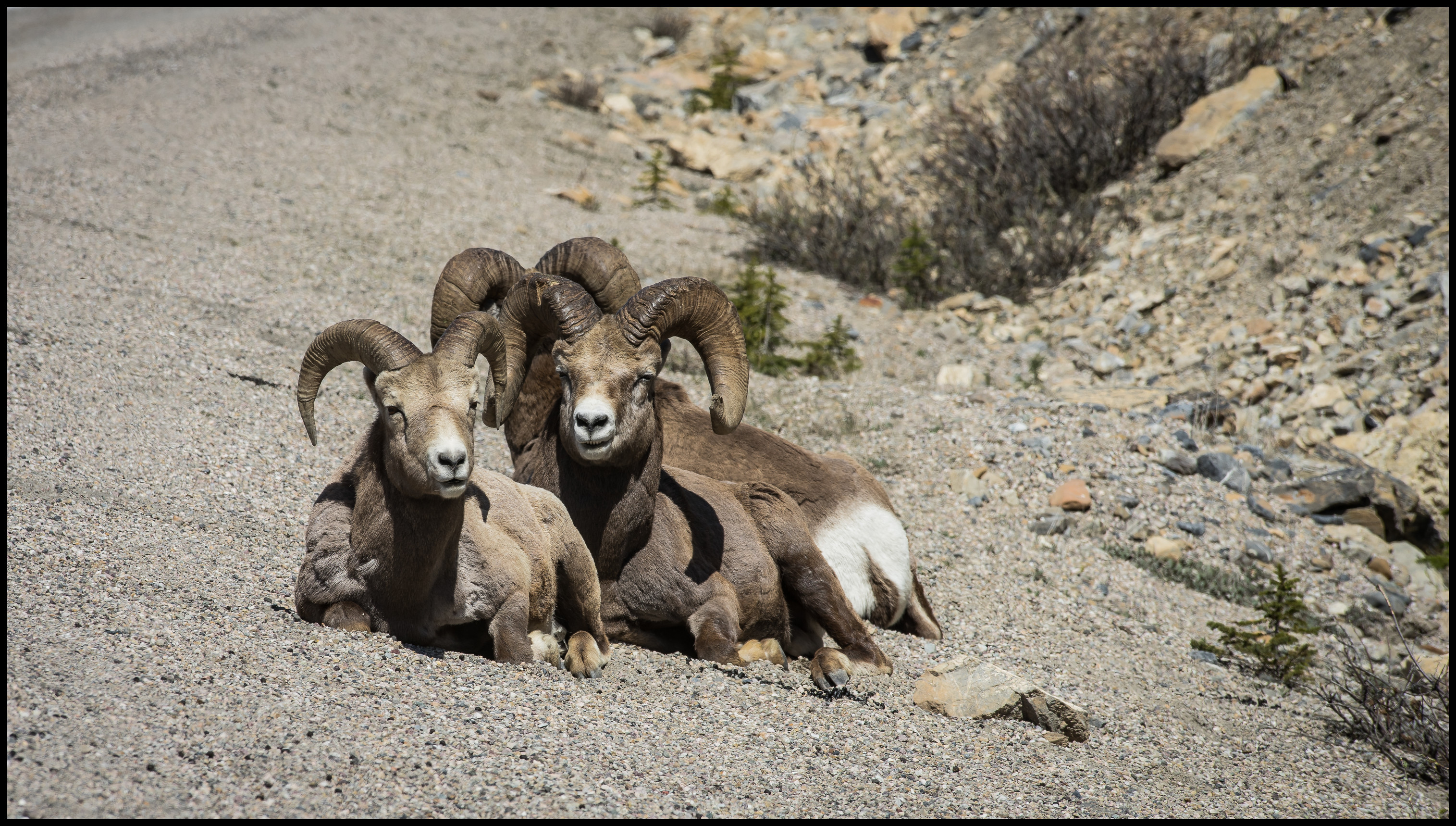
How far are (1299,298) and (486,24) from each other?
20.4 meters

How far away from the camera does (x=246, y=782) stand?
3434 millimetres

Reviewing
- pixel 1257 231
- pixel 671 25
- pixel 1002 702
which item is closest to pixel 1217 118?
pixel 1257 231

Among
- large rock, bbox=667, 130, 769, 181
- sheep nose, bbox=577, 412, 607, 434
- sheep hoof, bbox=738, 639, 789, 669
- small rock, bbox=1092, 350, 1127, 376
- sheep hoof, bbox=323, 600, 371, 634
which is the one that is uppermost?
large rock, bbox=667, 130, 769, 181

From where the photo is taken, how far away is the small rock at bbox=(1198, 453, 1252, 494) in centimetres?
993

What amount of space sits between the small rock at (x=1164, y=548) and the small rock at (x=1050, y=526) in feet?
2.33

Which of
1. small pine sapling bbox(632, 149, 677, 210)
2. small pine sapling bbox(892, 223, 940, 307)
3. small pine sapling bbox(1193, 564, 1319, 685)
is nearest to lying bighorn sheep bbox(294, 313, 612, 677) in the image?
small pine sapling bbox(1193, 564, 1319, 685)

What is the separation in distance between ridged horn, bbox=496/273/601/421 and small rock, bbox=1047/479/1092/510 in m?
5.10

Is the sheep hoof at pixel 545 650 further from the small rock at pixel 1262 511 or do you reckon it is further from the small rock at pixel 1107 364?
the small rock at pixel 1107 364

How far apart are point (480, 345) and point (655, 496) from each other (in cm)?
159

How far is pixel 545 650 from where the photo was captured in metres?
5.31

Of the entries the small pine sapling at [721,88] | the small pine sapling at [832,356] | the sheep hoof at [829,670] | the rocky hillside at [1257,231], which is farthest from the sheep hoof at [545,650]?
the small pine sapling at [721,88]

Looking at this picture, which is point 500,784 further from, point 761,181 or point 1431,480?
point 761,181

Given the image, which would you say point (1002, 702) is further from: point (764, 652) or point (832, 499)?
point (832, 499)

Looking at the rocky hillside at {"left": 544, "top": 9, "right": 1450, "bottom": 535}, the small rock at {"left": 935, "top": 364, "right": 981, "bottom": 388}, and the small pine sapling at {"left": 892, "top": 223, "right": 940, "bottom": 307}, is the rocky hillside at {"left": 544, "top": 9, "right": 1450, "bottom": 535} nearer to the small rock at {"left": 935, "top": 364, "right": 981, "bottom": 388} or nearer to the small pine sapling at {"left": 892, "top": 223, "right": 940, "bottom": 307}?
the small pine sapling at {"left": 892, "top": 223, "right": 940, "bottom": 307}
